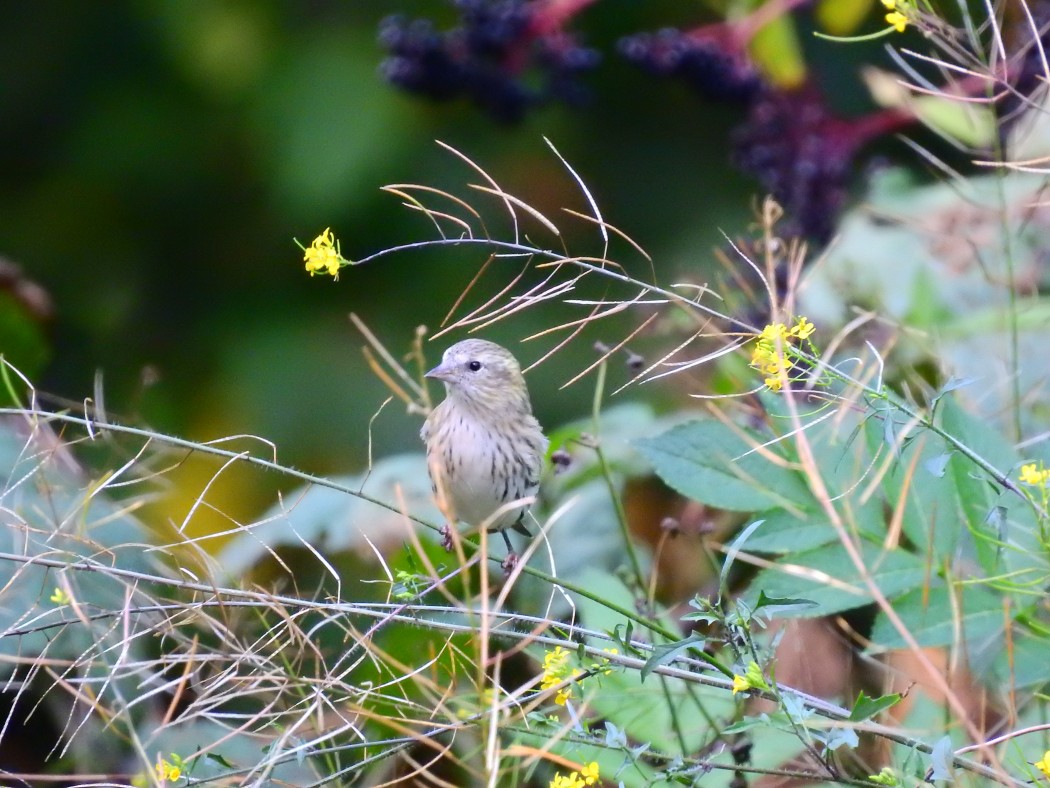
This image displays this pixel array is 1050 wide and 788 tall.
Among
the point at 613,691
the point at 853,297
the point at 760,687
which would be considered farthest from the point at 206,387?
the point at 760,687

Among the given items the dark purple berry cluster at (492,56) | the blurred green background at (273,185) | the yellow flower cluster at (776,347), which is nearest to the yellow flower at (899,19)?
the yellow flower cluster at (776,347)

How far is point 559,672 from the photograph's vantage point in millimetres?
1303

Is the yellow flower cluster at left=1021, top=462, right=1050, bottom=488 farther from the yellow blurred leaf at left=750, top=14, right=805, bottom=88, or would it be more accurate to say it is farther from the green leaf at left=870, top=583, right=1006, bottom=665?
the yellow blurred leaf at left=750, top=14, right=805, bottom=88

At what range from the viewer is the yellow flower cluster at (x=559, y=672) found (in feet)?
4.23

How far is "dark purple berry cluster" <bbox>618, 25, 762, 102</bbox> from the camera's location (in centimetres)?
291

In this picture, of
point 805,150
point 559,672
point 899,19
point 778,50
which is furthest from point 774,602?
point 778,50

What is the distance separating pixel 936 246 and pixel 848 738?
70.8 inches

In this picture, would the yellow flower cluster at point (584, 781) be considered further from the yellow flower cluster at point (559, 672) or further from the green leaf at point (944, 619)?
the green leaf at point (944, 619)

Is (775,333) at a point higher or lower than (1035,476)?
higher

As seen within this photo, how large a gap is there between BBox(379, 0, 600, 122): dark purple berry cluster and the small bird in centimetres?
70

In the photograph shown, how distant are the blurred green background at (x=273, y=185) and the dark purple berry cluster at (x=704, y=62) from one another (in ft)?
2.24

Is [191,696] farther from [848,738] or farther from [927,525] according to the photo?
[848,738]

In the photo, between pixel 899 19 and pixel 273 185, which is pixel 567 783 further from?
pixel 273 185

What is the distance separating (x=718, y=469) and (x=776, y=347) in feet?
1.80
